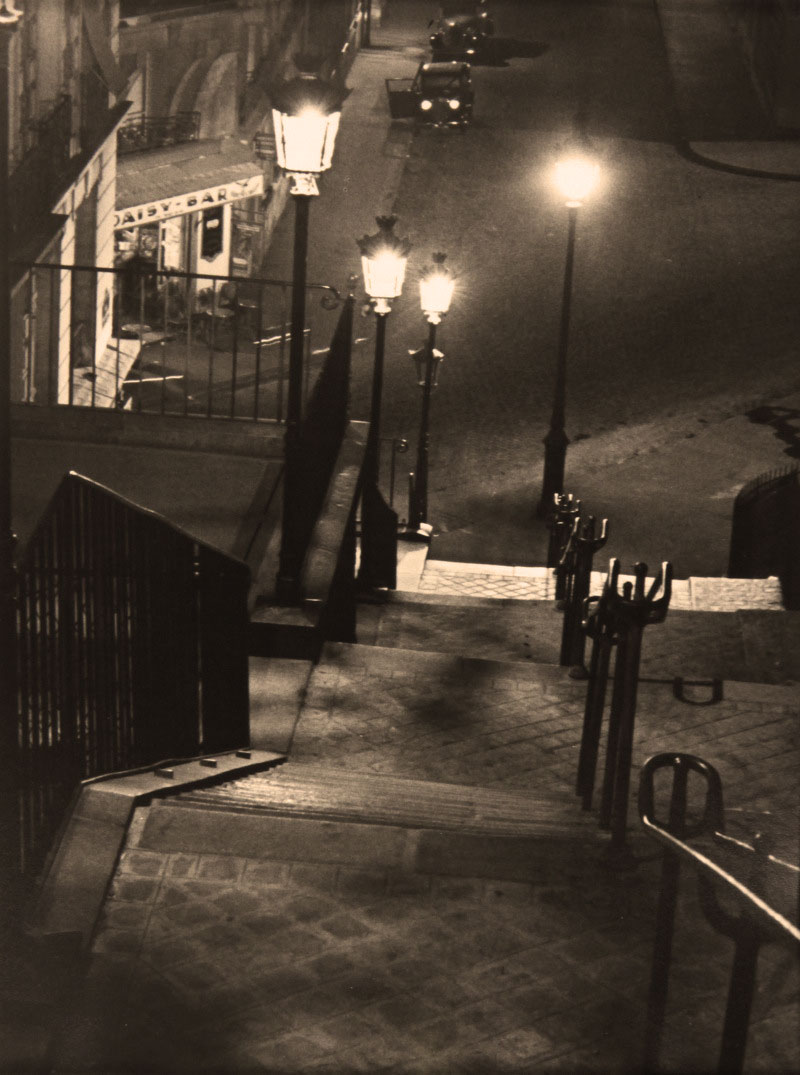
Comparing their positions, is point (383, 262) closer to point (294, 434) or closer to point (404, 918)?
point (294, 434)

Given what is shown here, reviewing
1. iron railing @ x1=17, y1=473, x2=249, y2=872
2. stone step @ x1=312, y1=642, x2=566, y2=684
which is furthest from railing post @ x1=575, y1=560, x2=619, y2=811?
stone step @ x1=312, y1=642, x2=566, y2=684

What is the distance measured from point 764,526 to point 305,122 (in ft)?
28.4

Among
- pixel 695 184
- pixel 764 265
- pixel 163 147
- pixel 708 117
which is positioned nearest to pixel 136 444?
pixel 163 147

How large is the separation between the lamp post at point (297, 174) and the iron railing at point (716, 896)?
16.6 ft

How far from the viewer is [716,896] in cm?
430

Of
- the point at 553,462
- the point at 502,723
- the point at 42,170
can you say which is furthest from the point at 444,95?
the point at 502,723

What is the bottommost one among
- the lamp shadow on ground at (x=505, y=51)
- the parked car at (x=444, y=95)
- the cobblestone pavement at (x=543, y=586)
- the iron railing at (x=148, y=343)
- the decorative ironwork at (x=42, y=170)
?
the cobblestone pavement at (x=543, y=586)

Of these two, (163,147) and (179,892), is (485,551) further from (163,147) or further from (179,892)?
(179,892)

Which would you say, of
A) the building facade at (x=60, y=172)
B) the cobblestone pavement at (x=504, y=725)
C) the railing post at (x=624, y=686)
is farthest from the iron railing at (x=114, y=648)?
the building facade at (x=60, y=172)

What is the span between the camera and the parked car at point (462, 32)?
37719 millimetres

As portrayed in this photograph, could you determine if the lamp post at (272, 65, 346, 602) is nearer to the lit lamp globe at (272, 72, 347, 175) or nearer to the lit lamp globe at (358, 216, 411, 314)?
the lit lamp globe at (272, 72, 347, 175)

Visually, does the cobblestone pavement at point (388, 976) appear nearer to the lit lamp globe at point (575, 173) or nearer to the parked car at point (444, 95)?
the lit lamp globe at point (575, 173)

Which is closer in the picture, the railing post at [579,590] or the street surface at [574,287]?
the railing post at [579,590]

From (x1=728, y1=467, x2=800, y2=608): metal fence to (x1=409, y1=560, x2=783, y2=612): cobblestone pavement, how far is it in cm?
65
